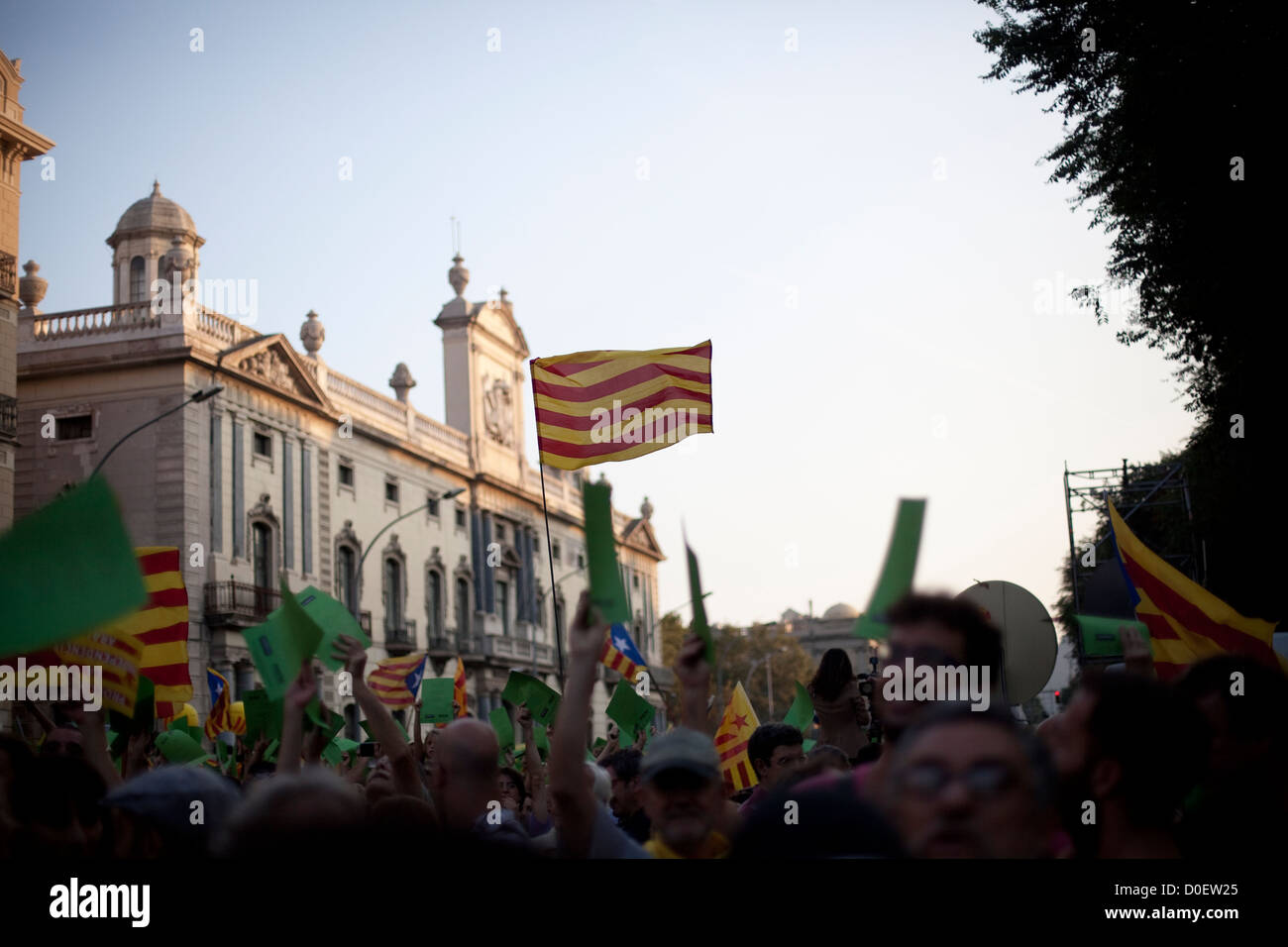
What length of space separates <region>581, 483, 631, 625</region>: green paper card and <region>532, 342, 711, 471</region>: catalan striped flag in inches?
196

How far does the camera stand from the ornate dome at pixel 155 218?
137 feet

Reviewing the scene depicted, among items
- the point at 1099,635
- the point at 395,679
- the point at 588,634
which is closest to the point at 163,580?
the point at 1099,635

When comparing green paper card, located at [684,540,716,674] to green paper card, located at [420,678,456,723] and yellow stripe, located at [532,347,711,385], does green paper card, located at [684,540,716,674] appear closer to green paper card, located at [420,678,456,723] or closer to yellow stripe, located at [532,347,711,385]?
yellow stripe, located at [532,347,711,385]

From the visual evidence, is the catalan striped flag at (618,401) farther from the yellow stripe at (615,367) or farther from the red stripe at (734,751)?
the red stripe at (734,751)

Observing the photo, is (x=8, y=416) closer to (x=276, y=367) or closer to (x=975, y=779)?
(x=276, y=367)

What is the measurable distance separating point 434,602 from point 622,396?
1530 inches

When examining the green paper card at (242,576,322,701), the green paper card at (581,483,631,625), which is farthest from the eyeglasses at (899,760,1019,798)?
the green paper card at (242,576,322,701)

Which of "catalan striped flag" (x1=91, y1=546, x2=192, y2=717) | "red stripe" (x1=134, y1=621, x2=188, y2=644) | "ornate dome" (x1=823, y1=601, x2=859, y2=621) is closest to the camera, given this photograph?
"catalan striped flag" (x1=91, y1=546, x2=192, y2=717)

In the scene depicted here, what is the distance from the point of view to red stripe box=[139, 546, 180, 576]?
848 cm

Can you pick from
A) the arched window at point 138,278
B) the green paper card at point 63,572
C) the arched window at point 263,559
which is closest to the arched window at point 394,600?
the arched window at point 263,559
